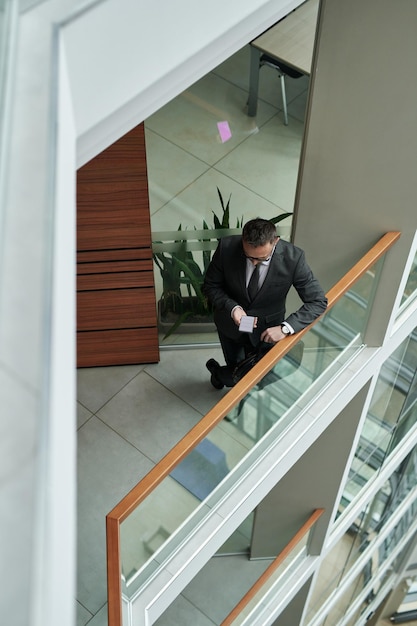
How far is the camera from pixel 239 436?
4.06 metres

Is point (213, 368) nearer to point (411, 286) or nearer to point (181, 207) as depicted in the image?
point (181, 207)

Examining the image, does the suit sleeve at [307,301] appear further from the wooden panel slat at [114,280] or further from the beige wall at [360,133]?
the wooden panel slat at [114,280]

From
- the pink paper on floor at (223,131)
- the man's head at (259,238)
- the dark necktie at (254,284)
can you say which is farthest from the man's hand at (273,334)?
the pink paper on floor at (223,131)

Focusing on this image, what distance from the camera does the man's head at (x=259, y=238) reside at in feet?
11.3

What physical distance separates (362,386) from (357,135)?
183 centimetres

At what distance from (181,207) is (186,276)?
1.69ft

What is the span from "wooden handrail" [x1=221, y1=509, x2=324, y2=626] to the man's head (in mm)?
3684

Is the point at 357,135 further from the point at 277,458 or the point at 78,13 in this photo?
the point at 78,13

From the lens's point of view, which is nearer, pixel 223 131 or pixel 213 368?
pixel 213 368

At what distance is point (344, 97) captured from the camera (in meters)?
3.82

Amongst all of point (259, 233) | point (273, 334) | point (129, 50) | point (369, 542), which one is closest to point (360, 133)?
point (259, 233)

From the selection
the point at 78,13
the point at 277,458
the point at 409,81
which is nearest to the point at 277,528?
the point at 277,458

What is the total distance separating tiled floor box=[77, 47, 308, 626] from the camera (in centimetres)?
512

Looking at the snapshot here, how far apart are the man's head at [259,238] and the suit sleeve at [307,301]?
0.32 metres
